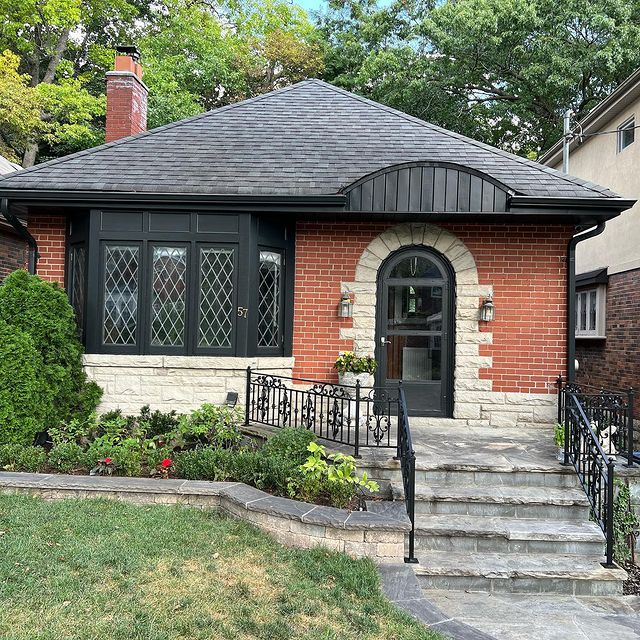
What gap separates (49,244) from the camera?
749 cm

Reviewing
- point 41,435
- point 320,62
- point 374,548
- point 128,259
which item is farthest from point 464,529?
point 320,62

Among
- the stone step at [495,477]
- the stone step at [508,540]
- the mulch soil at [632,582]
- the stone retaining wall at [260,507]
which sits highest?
the stone step at [495,477]

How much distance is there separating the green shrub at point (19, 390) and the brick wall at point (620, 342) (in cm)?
940

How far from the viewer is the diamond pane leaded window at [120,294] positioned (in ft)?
Result: 23.1

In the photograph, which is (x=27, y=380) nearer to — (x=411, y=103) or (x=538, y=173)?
(x=538, y=173)

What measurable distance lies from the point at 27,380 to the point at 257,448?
266 centimetres

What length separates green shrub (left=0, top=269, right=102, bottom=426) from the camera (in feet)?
20.0

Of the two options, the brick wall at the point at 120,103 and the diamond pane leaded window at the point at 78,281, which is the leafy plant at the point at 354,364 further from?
the brick wall at the point at 120,103

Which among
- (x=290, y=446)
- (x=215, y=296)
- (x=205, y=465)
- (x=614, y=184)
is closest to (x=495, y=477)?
(x=290, y=446)

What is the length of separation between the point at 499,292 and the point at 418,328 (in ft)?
4.11

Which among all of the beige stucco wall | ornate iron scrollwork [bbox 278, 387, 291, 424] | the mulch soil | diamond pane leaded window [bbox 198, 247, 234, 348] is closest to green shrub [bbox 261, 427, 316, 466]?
ornate iron scrollwork [bbox 278, 387, 291, 424]

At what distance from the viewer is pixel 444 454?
229 inches

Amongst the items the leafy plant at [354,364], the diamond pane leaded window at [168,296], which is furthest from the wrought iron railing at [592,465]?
the diamond pane leaded window at [168,296]

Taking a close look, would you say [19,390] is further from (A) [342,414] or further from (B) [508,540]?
(B) [508,540]
